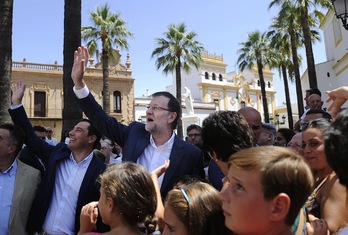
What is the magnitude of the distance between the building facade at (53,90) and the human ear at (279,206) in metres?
35.2

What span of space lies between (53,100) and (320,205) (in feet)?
122

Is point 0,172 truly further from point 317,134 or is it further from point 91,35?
point 91,35

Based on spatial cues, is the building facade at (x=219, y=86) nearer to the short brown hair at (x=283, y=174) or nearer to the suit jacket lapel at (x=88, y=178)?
the suit jacket lapel at (x=88, y=178)

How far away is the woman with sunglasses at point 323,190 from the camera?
6.63ft

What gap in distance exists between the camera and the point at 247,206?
1565 millimetres

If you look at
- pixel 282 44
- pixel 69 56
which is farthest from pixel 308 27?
pixel 69 56

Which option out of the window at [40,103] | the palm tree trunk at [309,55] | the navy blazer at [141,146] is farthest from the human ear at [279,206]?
the window at [40,103]

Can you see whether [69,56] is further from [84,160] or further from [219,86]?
[219,86]

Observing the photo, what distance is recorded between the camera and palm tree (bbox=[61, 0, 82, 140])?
8.30 metres

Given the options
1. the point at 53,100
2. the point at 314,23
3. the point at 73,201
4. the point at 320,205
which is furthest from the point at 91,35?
the point at 320,205

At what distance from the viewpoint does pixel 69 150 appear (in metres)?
3.89

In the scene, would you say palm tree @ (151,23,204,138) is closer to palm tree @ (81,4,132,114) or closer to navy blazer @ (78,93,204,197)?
palm tree @ (81,4,132,114)

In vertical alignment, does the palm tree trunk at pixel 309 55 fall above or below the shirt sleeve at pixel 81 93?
above

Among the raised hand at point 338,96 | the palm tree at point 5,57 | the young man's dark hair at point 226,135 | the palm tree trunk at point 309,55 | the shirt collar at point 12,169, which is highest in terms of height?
the palm tree trunk at point 309,55
